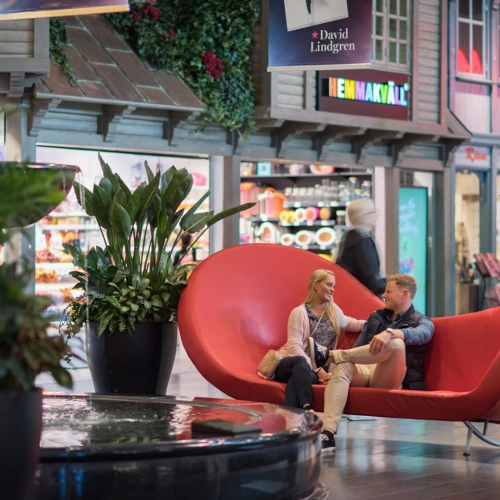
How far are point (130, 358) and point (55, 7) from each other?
2.63 m

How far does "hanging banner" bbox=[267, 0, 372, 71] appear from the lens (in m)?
9.28

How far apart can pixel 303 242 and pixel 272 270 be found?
7.19 m

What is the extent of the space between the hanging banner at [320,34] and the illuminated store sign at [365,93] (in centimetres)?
331

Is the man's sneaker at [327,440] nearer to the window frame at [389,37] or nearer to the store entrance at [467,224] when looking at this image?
the window frame at [389,37]

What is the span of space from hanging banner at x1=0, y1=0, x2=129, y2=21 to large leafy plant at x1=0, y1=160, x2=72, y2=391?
15.8 feet

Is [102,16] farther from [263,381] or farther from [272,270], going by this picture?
[263,381]

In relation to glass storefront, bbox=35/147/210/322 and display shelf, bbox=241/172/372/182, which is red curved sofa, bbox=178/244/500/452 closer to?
glass storefront, bbox=35/147/210/322

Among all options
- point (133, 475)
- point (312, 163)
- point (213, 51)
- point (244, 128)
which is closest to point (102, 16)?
point (213, 51)

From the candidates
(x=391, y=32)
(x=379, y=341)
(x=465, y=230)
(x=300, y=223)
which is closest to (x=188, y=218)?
(x=379, y=341)

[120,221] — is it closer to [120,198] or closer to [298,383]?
[120,198]

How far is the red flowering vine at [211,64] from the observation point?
1189 cm

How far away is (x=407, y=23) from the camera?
575 inches

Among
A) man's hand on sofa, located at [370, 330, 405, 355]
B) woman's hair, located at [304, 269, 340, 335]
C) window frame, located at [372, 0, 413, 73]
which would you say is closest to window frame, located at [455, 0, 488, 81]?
window frame, located at [372, 0, 413, 73]

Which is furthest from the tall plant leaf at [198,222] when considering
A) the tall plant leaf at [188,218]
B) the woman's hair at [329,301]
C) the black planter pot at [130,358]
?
the woman's hair at [329,301]
